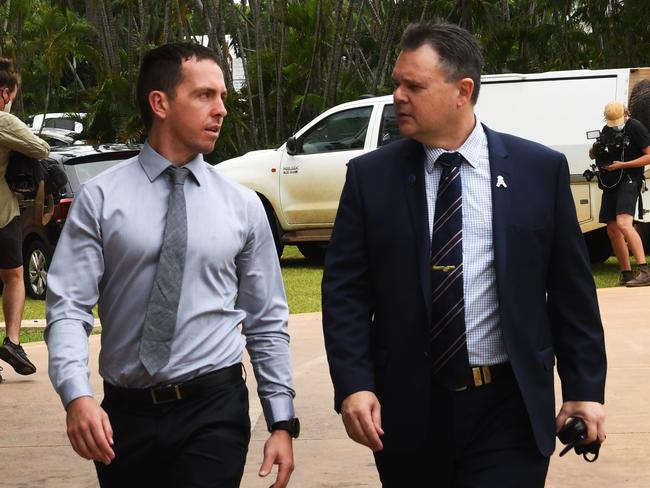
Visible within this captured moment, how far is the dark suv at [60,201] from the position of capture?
1425 centimetres

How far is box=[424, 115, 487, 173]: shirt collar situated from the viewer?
3.79 meters

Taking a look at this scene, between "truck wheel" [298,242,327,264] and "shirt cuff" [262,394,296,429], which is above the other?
"shirt cuff" [262,394,296,429]

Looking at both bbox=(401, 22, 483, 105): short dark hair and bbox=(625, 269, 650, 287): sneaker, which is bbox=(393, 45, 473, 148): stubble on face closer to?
bbox=(401, 22, 483, 105): short dark hair

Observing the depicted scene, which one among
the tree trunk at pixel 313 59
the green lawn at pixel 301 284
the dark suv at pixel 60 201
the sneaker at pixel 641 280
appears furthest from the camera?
the tree trunk at pixel 313 59

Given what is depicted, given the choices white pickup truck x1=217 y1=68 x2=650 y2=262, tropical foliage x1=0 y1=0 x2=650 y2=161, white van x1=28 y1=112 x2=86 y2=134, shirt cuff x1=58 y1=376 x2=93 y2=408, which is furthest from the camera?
white van x1=28 y1=112 x2=86 y2=134

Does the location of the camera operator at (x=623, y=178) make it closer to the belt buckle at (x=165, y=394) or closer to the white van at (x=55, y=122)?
the belt buckle at (x=165, y=394)

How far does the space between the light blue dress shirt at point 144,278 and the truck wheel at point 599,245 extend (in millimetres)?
12736

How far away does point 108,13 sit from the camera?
107 feet

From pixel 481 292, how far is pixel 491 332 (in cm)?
11

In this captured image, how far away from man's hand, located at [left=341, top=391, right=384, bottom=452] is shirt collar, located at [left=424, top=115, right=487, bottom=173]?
658 millimetres


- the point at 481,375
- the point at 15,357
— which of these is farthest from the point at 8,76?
the point at 481,375

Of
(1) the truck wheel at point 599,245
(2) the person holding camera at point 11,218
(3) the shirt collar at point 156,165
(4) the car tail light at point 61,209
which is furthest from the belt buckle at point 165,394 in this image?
(1) the truck wheel at point 599,245

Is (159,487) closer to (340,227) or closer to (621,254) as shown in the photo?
(340,227)

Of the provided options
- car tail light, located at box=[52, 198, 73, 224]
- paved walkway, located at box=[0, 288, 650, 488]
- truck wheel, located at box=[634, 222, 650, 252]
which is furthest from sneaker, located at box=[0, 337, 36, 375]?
truck wheel, located at box=[634, 222, 650, 252]
